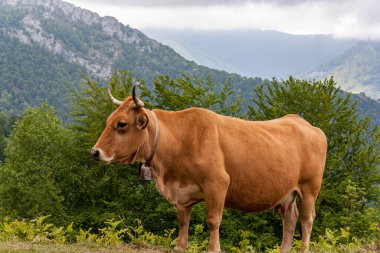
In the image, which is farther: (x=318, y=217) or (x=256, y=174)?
(x=318, y=217)

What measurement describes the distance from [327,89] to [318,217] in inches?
468

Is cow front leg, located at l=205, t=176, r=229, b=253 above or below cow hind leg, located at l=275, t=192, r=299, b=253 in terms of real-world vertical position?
above

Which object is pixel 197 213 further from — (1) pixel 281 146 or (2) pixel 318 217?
(1) pixel 281 146

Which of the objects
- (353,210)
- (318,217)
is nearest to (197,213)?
(318,217)

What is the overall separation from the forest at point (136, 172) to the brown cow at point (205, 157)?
23461mm

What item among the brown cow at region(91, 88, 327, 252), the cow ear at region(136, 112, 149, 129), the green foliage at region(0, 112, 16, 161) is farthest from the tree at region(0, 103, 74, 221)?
the green foliage at region(0, 112, 16, 161)

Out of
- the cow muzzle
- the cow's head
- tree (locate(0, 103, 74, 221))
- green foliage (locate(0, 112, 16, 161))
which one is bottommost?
green foliage (locate(0, 112, 16, 161))

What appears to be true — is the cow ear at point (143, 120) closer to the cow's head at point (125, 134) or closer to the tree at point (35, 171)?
the cow's head at point (125, 134)

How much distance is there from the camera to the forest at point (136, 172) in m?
34.2

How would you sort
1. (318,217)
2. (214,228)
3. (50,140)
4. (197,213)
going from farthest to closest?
(50,140) → (318,217) → (197,213) → (214,228)

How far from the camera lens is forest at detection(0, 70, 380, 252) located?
3416cm

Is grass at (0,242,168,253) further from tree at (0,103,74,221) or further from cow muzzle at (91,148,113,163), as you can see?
tree at (0,103,74,221)

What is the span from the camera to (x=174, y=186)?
7887 mm

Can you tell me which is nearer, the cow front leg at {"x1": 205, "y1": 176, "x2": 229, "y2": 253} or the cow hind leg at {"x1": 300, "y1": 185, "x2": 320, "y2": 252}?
the cow front leg at {"x1": 205, "y1": 176, "x2": 229, "y2": 253}
